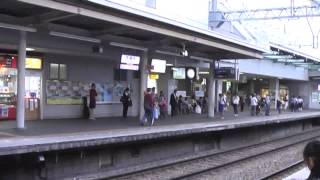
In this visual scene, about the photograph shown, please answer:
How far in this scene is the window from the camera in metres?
21.6

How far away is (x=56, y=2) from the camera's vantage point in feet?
45.8

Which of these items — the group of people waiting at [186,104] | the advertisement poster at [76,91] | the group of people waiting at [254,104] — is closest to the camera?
the advertisement poster at [76,91]

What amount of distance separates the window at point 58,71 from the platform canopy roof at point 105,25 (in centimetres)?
237

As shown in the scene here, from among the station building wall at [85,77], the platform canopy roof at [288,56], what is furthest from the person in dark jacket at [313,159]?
the platform canopy roof at [288,56]

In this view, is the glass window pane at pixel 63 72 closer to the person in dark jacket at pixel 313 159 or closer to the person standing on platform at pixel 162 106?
the person standing on platform at pixel 162 106

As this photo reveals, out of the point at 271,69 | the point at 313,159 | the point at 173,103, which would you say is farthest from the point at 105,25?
the point at 271,69

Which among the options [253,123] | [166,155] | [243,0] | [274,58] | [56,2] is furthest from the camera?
[274,58]

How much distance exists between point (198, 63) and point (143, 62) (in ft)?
25.6

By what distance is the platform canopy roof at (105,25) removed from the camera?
48.3 feet

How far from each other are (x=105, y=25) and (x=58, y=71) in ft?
16.0

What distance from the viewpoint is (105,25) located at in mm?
17797

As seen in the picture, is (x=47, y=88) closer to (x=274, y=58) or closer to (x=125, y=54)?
(x=125, y=54)

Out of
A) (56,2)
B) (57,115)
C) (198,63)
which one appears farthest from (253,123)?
(56,2)

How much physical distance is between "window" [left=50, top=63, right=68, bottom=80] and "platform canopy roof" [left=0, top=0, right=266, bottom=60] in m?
2.37
